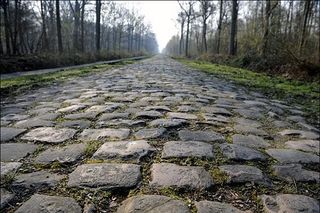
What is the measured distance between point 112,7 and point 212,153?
4698 cm

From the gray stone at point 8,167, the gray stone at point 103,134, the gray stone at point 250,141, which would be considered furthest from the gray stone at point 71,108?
the gray stone at point 250,141

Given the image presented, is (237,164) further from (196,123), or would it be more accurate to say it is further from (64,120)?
(64,120)

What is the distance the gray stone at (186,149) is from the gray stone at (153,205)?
2.27 ft

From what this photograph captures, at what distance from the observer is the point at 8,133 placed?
3.16m

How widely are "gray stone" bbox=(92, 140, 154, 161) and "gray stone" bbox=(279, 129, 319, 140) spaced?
162 centimetres

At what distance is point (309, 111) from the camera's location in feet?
16.9

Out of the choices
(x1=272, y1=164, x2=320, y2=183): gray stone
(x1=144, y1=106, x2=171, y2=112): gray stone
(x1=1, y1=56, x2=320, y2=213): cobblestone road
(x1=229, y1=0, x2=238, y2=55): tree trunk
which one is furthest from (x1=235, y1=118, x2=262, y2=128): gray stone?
(x1=229, y1=0, x2=238, y2=55): tree trunk

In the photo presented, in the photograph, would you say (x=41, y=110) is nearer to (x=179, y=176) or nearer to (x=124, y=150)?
(x=124, y=150)

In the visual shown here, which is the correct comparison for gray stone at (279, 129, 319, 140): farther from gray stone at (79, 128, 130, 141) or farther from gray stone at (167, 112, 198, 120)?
gray stone at (79, 128, 130, 141)

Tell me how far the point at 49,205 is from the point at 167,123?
6.28 feet

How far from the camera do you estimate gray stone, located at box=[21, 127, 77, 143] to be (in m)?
2.91

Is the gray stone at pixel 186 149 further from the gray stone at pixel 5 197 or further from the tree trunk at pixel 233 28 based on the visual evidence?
the tree trunk at pixel 233 28

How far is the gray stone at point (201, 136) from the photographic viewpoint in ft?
9.61

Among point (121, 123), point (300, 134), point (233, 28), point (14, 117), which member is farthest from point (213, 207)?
point (233, 28)
